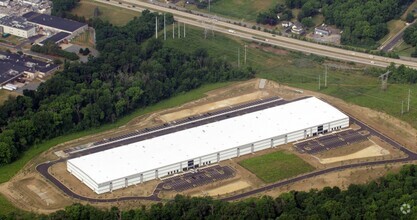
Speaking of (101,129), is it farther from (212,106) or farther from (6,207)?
(6,207)

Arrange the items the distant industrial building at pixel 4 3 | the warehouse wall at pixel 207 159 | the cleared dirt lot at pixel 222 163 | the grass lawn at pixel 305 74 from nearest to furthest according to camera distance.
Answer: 1. the cleared dirt lot at pixel 222 163
2. the warehouse wall at pixel 207 159
3. the grass lawn at pixel 305 74
4. the distant industrial building at pixel 4 3

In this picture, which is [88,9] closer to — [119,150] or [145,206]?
[119,150]

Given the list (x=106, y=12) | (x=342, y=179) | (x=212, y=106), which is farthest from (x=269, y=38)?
(x=342, y=179)

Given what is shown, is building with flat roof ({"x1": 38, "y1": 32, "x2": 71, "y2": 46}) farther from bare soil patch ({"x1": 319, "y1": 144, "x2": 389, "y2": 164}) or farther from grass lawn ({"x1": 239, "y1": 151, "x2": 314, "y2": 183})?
bare soil patch ({"x1": 319, "y1": 144, "x2": 389, "y2": 164})

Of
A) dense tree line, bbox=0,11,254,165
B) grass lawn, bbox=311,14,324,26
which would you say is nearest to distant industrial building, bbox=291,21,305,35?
grass lawn, bbox=311,14,324,26

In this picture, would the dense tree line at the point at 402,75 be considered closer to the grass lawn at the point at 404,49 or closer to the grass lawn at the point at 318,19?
the grass lawn at the point at 404,49

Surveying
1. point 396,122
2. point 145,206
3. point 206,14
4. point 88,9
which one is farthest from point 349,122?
point 88,9

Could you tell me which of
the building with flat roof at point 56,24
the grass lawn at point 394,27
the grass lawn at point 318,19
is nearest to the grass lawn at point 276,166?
the grass lawn at point 394,27
